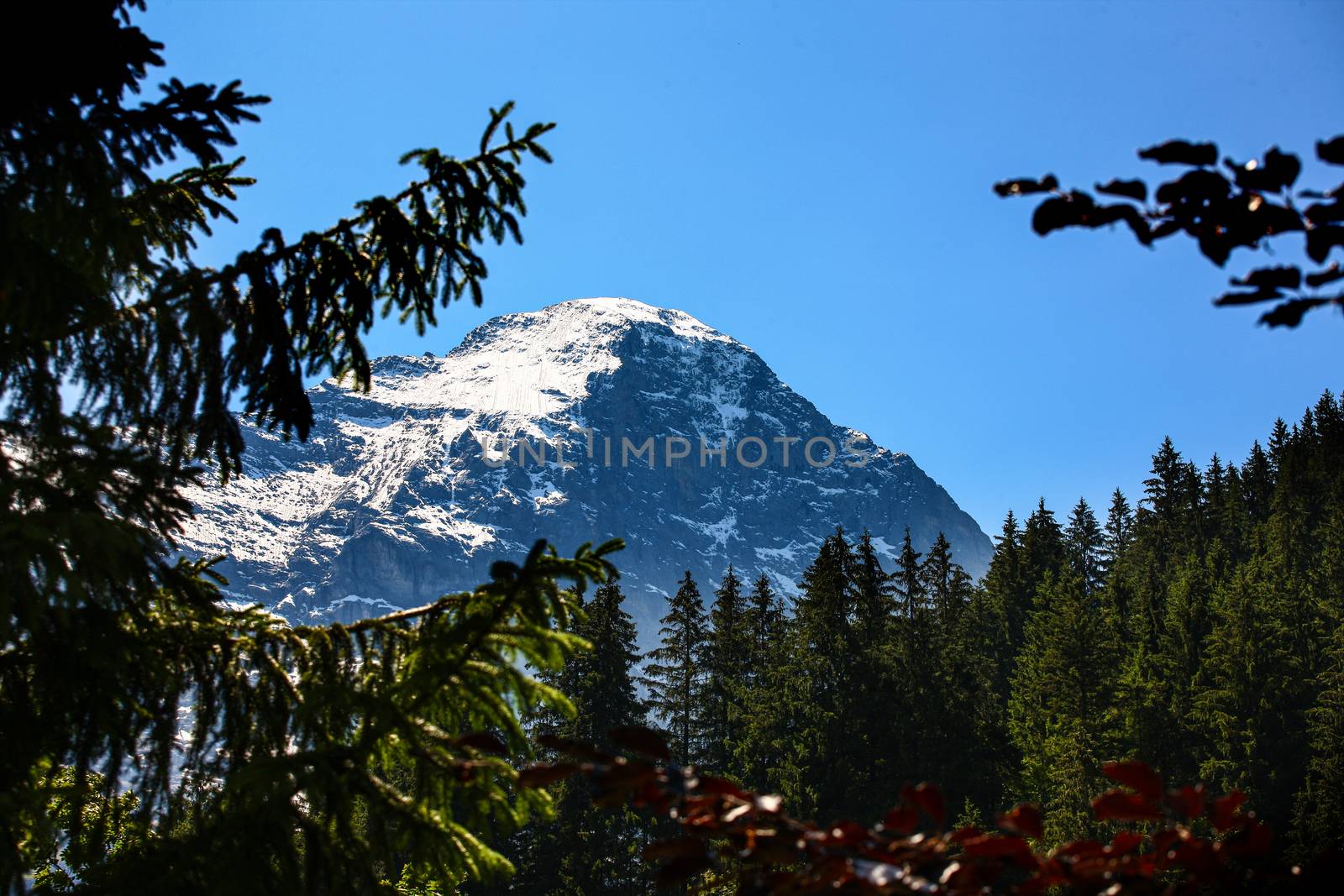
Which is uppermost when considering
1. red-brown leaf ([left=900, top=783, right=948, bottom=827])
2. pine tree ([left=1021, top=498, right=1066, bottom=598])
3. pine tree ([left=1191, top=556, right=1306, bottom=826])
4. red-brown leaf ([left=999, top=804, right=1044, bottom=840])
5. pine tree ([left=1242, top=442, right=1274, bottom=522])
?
pine tree ([left=1242, top=442, right=1274, bottom=522])

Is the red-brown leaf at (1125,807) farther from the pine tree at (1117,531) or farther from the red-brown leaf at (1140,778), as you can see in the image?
the pine tree at (1117,531)

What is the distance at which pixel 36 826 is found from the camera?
3.73m

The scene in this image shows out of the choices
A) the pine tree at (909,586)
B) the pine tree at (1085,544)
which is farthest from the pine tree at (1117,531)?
the pine tree at (909,586)

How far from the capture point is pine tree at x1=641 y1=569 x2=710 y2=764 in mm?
36094

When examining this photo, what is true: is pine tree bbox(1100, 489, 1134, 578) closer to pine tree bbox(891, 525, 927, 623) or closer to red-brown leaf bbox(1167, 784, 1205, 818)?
pine tree bbox(891, 525, 927, 623)

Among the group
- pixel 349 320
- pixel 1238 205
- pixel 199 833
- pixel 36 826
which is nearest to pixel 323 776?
pixel 199 833

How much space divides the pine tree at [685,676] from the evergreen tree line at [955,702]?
0.09 metres

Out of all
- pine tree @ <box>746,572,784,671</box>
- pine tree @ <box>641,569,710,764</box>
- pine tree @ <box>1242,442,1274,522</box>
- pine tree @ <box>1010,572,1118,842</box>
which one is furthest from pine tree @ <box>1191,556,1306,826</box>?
pine tree @ <box>1242,442,1274,522</box>

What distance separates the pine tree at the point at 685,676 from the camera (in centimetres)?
3609

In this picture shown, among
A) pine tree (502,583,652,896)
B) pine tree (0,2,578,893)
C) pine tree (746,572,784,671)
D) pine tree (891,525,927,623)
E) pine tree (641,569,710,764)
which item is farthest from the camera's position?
pine tree (891,525,927,623)

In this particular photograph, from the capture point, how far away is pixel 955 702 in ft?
112

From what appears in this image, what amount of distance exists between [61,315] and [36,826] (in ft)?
6.36

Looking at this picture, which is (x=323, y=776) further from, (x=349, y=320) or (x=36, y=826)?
(x=349, y=320)

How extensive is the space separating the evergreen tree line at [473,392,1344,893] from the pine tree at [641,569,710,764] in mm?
91
